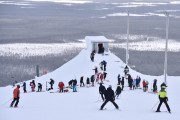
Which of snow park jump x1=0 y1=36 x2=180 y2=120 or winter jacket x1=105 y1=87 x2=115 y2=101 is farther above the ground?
winter jacket x1=105 y1=87 x2=115 y2=101

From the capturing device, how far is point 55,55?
71.4m

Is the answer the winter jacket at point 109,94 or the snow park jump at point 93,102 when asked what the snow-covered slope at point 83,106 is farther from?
the winter jacket at point 109,94

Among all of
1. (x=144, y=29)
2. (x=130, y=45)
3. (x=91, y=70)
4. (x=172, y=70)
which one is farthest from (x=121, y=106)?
(x=144, y=29)

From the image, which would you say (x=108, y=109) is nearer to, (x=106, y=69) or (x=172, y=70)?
(x=106, y=69)

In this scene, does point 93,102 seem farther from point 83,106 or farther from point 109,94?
point 109,94

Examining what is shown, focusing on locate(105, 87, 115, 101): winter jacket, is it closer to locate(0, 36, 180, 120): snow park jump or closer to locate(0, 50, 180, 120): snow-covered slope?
locate(0, 36, 180, 120): snow park jump

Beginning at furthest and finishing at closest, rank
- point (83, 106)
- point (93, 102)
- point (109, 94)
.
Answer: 1. point (93, 102)
2. point (83, 106)
3. point (109, 94)

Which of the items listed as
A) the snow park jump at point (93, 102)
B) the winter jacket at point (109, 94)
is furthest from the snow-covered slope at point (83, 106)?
the winter jacket at point (109, 94)

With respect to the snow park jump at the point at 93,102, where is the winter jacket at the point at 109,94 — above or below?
above

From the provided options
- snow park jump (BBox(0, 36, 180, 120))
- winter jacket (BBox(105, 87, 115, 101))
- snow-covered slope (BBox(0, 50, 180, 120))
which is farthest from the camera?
winter jacket (BBox(105, 87, 115, 101))

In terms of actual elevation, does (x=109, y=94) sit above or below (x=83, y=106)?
above

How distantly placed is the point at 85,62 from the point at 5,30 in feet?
226

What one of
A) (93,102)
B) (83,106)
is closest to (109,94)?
Result: (83,106)

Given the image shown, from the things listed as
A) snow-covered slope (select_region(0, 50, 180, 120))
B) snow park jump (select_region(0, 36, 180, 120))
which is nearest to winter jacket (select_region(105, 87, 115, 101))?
snow park jump (select_region(0, 36, 180, 120))
